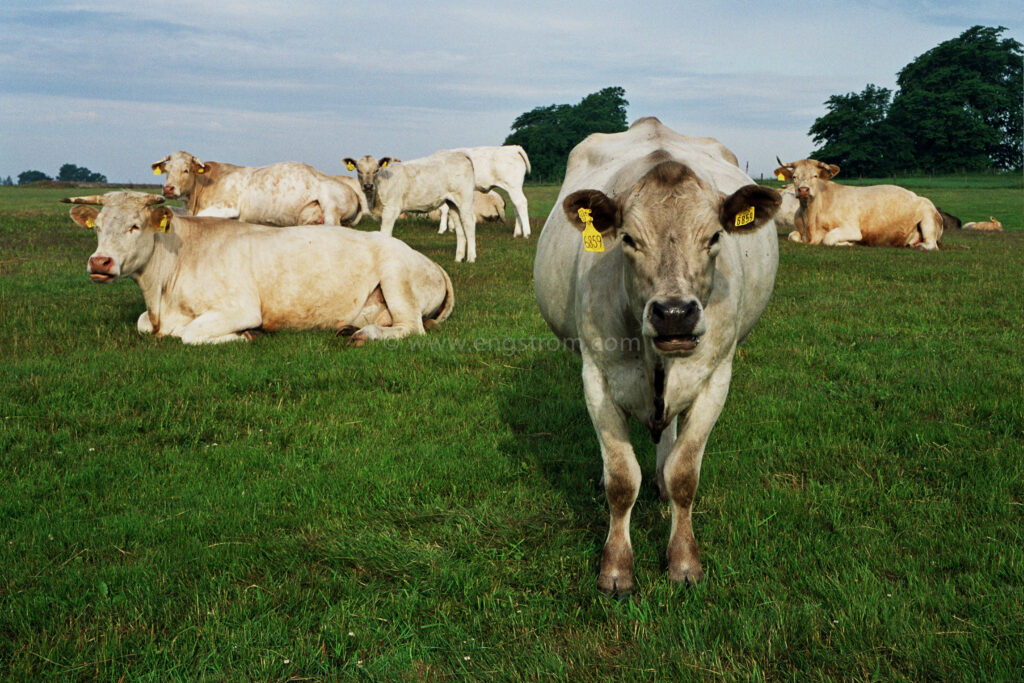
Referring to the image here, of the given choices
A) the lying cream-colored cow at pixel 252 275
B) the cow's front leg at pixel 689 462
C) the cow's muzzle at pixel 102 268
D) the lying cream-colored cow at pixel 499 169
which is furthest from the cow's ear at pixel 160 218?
the lying cream-colored cow at pixel 499 169

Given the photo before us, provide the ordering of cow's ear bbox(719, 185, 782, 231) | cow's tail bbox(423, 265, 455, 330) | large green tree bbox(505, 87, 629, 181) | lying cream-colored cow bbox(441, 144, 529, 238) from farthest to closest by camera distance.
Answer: large green tree bbox(505, 87, 629, 181)
lying cream-colored cow bbox(441, 144, 529, 238)
cow's tail bbox(423, 265, 455, 330)
cow's ear bbox(719, 185, 782, 231)

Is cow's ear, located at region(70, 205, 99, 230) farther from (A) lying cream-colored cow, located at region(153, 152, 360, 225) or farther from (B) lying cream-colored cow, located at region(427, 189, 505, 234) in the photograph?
(B) lying cream-colored cow, located at region(427, 189, 505, 234)

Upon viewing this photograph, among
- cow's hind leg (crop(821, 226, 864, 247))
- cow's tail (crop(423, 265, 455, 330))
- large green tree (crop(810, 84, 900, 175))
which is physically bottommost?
cow's tail (crop(423, 265, 455, 330))

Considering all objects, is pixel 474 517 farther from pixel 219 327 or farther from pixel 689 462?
pixel 219 327

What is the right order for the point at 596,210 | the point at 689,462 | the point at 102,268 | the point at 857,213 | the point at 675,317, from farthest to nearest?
the point at 857,213, the point at 102,268, the point at 689,462, the point at 596,210, the point at 675,317

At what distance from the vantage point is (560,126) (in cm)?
9819

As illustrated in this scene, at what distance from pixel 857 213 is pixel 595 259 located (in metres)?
18.1

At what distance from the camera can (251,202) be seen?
53.6 feet

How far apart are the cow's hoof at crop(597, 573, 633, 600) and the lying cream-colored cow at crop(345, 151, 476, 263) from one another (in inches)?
534

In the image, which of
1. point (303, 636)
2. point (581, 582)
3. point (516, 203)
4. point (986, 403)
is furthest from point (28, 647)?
point (516, 203)

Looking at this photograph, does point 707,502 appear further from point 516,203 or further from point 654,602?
point 516,203

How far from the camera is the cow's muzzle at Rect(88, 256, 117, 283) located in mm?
7883

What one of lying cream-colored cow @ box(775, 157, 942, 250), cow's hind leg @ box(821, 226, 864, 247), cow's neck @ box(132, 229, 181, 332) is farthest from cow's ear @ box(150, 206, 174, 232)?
cow's hind leg @ box(821, 226, 864, 247)

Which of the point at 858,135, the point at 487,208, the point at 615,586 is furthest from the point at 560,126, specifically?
the point at 615,586
